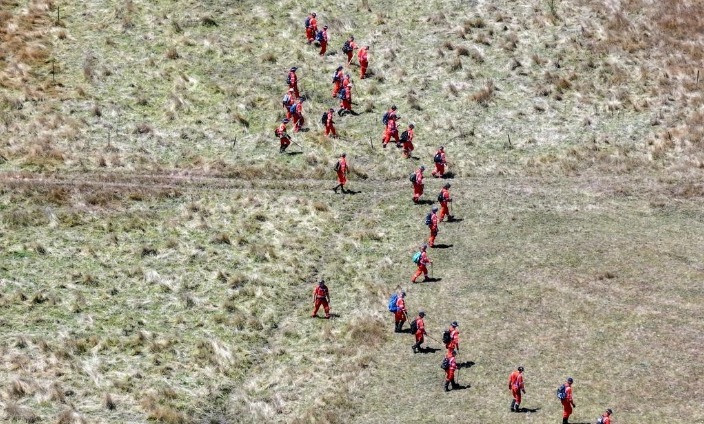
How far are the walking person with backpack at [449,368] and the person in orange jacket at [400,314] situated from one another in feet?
12.9

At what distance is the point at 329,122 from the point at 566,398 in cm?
2542

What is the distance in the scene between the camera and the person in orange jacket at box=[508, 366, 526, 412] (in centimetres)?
3803

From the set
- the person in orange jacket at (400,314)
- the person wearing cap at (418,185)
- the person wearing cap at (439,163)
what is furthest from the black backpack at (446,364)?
the person wearing cap at (439,163)

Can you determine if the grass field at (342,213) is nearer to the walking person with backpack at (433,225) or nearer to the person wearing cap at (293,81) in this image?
the walking person with backpack at (433,225)

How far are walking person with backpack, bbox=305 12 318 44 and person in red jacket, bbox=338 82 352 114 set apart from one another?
21.2ft

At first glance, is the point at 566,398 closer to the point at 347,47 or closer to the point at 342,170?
the point at 342,170

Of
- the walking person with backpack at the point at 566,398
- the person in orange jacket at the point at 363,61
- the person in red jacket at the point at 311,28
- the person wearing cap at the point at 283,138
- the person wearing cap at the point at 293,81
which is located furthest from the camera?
the person in red jacket at the point at 311,28

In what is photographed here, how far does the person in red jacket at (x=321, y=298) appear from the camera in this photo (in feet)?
148

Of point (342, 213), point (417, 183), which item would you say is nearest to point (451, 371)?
point (417, 183)

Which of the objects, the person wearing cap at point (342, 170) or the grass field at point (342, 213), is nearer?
the grass field at point (342, 213)

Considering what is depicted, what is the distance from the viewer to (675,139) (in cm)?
6006

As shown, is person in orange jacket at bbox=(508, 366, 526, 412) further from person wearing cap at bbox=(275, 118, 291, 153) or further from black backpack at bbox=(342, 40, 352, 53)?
black backpack at bbox=(342, 40, 352, 53)

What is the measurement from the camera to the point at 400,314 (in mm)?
44156

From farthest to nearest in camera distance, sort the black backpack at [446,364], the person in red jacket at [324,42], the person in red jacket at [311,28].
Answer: the person in red jacket at [311,28]
the person in red jacket at [324,42]
the black backpack at [446,364]
